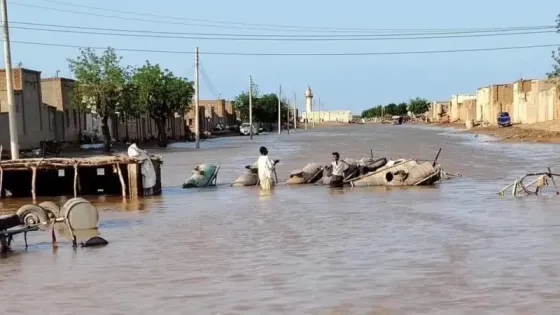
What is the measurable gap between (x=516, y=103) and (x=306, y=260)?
8395 cm

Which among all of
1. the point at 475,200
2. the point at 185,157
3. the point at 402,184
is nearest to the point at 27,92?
the point at 185,157

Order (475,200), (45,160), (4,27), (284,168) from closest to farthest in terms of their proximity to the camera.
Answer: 1. (475,200)
2. (45,160)
3. (4,27)
4. (284,168)

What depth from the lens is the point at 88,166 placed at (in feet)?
75.1

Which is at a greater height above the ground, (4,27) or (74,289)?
(4,27)

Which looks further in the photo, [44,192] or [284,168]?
[284,168]

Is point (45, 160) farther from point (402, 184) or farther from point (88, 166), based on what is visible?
point (402, 184)

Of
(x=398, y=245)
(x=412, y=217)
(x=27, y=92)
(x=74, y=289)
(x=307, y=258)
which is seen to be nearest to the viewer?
(x=74, y=289)

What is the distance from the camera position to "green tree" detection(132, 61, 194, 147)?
208 feet

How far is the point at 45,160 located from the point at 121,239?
8.81m

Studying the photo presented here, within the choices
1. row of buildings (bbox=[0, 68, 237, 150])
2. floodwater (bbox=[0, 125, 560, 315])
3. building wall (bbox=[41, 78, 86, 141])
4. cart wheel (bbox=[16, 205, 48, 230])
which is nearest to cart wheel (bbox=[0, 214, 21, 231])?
floodwater (bbox=[0, 125, 560, 315])

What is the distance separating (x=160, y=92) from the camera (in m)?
64.4

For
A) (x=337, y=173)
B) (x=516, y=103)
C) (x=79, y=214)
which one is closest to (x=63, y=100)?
(x=337, y=173)

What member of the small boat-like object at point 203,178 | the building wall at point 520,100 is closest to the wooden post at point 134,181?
the small boat-like object at point 203,178

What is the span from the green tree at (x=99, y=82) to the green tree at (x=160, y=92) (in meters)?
8.81
